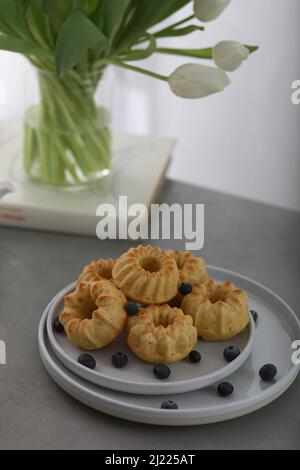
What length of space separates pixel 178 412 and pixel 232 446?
0.06 metres

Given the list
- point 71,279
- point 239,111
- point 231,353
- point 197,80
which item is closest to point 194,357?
point 231,353

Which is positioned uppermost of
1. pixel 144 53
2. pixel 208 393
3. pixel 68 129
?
pixel 144 53

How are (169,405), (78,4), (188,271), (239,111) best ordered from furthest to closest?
(239,111), (78,4), (188,271), (169,405)

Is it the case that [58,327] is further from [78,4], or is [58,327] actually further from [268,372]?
[78,4]

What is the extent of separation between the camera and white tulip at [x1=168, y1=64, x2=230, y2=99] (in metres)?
0.94

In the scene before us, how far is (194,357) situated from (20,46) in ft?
1.54

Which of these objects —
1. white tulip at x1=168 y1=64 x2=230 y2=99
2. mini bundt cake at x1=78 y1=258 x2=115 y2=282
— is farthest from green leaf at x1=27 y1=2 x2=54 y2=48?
mini bundt cake at x1=78 y1=258 x2=115 y2=282

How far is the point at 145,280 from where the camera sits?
0.79 metres

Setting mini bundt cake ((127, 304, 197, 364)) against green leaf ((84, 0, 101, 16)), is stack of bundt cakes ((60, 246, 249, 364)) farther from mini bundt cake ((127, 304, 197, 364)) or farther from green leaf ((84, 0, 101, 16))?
green leaf ((84, 0, 101, 16))

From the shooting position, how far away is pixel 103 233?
3.50 feet

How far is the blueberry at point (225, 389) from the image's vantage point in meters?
0.74

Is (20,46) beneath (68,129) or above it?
above
